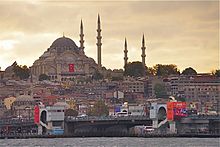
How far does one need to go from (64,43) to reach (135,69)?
1581 centimetres

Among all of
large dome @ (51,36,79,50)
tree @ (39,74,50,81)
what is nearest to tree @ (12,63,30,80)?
tree @ (39,74,50,81)

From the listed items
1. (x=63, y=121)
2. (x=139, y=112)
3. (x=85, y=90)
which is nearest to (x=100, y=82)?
(x=85, y=90)

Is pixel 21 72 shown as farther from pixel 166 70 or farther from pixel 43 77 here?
pixel 166 70

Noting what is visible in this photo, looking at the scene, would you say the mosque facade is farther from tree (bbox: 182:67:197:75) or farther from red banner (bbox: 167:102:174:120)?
red banner (bbox: 167:102:174:120)

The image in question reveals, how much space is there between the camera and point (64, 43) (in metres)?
180

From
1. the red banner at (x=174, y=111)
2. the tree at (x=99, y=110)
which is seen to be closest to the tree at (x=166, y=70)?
the tree at (x=99, y=110)

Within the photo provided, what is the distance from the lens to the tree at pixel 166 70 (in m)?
175

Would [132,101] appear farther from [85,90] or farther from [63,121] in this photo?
[63,121]

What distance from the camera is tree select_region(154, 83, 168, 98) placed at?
155600 millimetres

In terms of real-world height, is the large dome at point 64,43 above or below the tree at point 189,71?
above

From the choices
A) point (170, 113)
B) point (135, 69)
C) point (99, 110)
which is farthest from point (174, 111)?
point (135, 69)

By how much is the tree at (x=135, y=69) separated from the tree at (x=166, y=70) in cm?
405

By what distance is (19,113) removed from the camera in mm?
139125

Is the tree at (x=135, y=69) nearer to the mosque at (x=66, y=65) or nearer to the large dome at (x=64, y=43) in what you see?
the mosque at (x=66, y=65)
